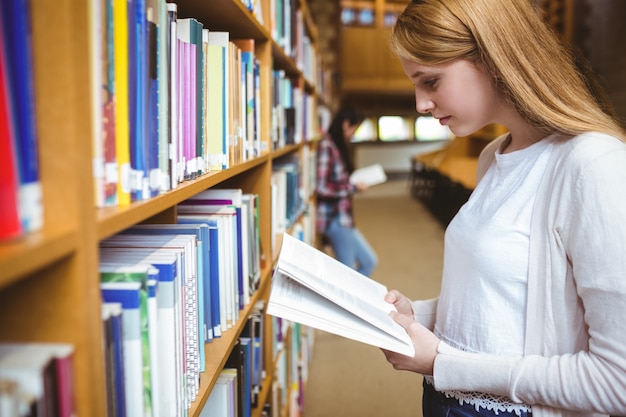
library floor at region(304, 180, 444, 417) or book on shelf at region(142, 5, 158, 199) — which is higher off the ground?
book on shelf at region(142, 5, 158, 199)

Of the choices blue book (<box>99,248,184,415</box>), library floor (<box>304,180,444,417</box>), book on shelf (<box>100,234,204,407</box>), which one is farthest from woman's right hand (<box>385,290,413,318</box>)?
library floor (<box>304,180,444,417</box>)

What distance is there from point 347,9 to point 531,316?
507 inches

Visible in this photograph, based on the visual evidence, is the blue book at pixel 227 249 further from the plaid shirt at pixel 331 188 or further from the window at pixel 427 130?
the window at pixel 427 130

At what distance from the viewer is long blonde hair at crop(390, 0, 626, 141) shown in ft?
3.53

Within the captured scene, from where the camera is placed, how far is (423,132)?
15.8 meters

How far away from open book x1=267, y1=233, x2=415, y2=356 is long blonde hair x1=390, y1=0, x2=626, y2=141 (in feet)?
1.65

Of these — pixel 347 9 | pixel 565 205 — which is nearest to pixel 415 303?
pixel 565 205

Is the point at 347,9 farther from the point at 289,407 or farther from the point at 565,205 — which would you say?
the point at 565,205

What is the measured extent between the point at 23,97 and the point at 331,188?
373cm

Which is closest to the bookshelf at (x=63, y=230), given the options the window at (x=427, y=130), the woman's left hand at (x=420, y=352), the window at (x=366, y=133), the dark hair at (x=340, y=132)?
the woman's left hand at (x=420, y=352)

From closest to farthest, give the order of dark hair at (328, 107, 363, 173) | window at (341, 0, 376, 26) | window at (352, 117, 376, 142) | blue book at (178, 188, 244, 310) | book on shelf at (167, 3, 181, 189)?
book on shelf at (167, 3, 181, 189)
blue book at (178, 188, 244, 310)
dark hair at (328, 107, 363, 173)
window at (341, 0, 376, 26)
window at (352, 117, 376, 142)

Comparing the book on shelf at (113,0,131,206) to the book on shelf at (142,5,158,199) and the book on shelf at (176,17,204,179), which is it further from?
the book on shelf at (176,17,204,179)

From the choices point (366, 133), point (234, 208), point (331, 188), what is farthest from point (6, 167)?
point (366, 133)

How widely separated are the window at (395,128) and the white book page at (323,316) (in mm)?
14609
